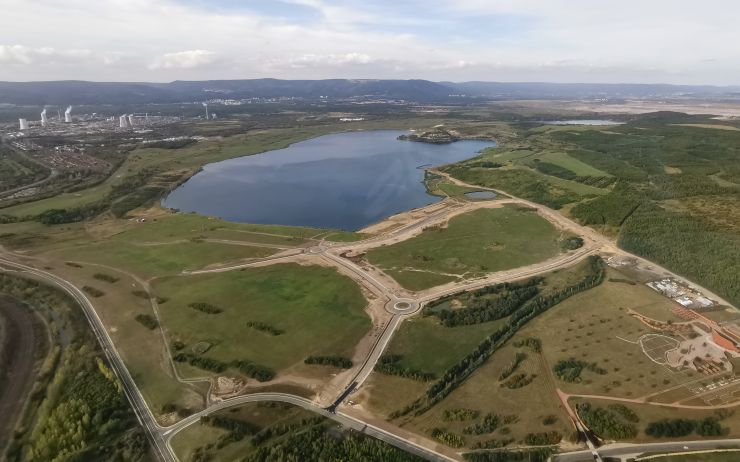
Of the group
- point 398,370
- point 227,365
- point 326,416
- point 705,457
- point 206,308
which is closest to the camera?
point 705,457

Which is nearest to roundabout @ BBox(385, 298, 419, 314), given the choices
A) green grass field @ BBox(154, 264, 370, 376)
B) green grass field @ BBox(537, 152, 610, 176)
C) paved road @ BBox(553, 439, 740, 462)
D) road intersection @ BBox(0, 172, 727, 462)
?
road intersection @ BBox(0, 172, 727, 462)

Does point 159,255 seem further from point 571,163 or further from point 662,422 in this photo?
point 571,163

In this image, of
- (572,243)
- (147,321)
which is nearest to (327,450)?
(147,321)

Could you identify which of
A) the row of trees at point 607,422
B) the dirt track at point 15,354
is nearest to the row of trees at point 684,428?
the row of trees at point 607,422

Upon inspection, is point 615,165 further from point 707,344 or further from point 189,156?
point 189,156

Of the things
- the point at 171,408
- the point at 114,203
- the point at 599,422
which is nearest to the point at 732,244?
the point at 599,422

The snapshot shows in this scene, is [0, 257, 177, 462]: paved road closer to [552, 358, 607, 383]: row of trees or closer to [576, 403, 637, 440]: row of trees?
[576, 403, 637, 440]: row of trees
